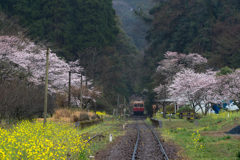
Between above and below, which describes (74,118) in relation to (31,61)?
below

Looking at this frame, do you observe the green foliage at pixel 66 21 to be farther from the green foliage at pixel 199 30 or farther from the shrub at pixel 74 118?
the shrub at pixel 74 118

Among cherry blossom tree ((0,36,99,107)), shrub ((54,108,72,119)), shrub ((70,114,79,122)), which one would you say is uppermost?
cherry blossom tree ((0,36,99,107))

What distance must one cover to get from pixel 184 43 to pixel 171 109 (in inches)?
460

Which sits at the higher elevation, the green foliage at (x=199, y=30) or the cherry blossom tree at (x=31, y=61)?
the green foliage at (x=199, y=30)

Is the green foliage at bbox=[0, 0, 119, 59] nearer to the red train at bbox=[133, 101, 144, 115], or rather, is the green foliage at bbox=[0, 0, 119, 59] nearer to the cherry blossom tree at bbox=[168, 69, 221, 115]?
the red train at bbox=[133, 101, 144, 115]

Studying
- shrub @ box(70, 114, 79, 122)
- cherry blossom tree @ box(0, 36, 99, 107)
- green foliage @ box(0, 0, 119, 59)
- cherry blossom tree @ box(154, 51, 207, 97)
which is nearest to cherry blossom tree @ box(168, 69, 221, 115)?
cherry blossom tree @ box(154, 51, 207, 97)

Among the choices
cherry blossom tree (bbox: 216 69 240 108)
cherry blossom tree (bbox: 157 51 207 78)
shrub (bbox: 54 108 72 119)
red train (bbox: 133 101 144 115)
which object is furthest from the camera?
red train (bbox: 133 101 144 115)

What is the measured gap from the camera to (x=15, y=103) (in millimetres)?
16609

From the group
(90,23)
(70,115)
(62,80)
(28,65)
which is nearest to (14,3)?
(90,23)

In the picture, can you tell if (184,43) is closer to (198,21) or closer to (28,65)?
(198,21)

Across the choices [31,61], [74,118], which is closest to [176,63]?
[31,61]

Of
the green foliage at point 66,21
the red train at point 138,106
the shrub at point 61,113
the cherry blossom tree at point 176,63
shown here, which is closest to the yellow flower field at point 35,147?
the shrub at point 61,113

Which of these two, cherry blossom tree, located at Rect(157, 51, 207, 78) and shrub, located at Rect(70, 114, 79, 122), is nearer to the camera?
shrub, located at Rect(70, 114, 79, 122)

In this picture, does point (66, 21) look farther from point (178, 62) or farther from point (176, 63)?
point (178, 62)
